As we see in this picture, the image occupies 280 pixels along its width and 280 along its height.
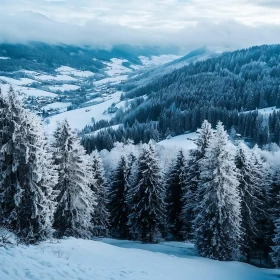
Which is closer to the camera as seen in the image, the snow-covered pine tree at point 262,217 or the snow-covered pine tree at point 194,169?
the snow-covered pine tree at point 194,169

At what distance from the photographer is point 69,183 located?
3025cm

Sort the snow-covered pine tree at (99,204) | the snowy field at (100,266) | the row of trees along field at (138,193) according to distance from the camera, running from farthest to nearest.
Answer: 1. the snow-covered pine tree at (99,204)
2. the row of trees along field at (138,193)
3. the snowy field at (100,266)

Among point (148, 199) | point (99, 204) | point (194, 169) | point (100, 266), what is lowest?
point (99, 204)

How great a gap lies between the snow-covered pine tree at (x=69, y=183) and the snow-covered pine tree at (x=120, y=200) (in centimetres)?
1190

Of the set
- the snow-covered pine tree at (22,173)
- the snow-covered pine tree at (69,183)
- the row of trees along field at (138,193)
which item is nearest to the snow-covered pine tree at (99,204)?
the row of trees along field at (138,193)

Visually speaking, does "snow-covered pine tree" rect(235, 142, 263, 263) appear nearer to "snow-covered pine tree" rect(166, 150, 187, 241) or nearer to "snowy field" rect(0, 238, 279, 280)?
"snowy field" rect(0, 238, 279, 280)

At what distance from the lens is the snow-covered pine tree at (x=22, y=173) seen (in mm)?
22594

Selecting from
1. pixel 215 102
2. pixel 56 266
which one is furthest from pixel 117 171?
pixel 215 102

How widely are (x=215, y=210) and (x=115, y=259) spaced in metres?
12.8

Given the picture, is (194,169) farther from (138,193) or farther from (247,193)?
(138,193)

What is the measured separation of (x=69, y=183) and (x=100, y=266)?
14.1 m

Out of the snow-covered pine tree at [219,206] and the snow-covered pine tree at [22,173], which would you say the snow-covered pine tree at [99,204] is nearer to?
the snow-covered pine tree at [219,206]

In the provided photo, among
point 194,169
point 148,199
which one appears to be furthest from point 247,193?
point 148,199

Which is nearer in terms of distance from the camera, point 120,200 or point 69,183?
point 69,183
